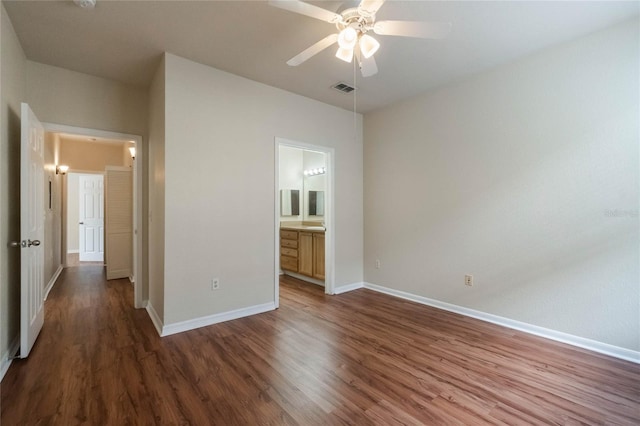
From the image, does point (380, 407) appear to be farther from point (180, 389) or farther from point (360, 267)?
→ point (360, 267)

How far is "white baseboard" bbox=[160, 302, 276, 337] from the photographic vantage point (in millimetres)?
2773

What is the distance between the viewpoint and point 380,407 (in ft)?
5.72

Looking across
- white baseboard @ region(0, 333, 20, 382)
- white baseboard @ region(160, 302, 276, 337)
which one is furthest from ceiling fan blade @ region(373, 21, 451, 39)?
white baseboard @ region(0, 333, 20, 382)

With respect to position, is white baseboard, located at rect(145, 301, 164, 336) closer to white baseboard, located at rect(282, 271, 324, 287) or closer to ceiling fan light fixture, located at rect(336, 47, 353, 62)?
white baseboard, located at rect(282, 271, 324, 287)

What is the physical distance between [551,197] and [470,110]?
1235 millimetres

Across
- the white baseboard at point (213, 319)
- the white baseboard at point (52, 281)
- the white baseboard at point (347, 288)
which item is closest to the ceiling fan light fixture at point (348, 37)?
the white baseboard at point (213, 319)

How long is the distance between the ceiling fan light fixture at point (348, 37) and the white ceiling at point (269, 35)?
138 millimetres

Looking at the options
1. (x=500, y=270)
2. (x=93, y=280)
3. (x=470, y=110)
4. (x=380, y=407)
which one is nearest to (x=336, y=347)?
(x=380, y=407)

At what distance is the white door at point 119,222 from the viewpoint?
502 centimetres

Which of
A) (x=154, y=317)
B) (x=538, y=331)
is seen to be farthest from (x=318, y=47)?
(x=538, y=331)

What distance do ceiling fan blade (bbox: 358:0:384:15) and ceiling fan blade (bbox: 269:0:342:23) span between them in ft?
0.48

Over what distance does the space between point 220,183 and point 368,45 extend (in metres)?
1.97

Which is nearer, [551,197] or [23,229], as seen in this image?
[23,229]

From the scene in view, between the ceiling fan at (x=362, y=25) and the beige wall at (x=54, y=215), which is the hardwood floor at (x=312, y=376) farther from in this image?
the ceiling fan at (x=362, y=25)
